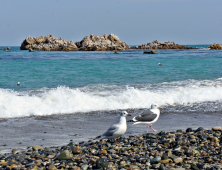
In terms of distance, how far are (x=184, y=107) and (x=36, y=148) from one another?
25.7 feet

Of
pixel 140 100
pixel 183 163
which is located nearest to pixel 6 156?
pixel 183 163

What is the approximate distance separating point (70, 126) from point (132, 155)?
380 centimetres

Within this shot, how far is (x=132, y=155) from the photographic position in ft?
20.4

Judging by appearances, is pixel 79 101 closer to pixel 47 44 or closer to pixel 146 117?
pixel 146 117

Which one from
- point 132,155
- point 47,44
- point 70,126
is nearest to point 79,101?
point 70,126

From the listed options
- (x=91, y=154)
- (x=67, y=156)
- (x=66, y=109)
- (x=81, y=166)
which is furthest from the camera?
(x=66, y=109)

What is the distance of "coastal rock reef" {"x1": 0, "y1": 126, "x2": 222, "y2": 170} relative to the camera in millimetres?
5590

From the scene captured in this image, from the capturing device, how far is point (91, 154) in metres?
6.36

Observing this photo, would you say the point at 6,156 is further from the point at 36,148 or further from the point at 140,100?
the point at 140,100

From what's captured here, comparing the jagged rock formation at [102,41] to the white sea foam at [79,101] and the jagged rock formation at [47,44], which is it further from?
the white sea foam at [79,101]

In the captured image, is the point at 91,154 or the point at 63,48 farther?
the point at 63,48

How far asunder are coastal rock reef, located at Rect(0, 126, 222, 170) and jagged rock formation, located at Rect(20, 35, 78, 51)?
108131mm

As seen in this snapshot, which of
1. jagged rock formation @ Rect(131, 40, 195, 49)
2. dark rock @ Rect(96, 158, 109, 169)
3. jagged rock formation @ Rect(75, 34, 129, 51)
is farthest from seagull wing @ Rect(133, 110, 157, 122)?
jagged rock formation @ Rect(131, 40, 195, 49)

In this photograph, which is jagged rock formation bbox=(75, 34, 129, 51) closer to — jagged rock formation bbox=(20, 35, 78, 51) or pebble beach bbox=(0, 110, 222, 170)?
jagged rock formation bbox=(20, 35, 78, 51)
